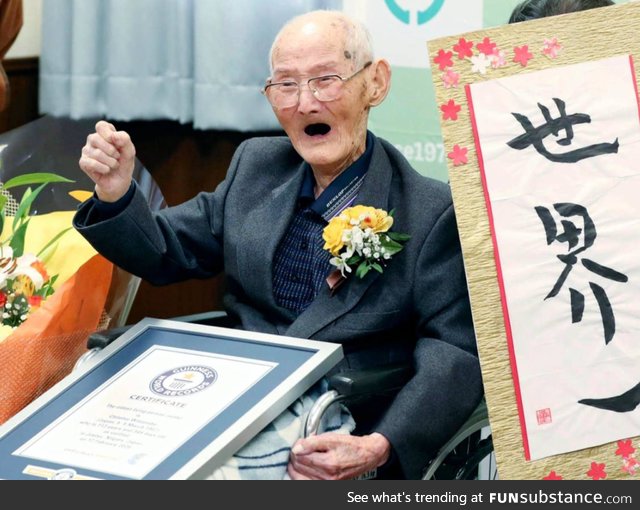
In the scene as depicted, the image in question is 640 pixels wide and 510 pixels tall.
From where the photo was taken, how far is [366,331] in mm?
1968

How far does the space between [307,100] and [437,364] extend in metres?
0.57

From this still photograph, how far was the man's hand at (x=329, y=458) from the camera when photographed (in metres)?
1.72

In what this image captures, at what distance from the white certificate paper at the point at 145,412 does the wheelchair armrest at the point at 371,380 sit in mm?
139

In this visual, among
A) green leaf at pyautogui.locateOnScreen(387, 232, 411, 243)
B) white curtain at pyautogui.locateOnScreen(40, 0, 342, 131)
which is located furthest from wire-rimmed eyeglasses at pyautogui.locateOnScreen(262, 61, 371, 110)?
white curtain at pyautogui.locateOnScreen(40, 0, 342, 131)

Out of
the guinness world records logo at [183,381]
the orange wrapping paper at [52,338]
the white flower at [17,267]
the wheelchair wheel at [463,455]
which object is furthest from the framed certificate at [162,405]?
the wheelchair wheel at [463,455]

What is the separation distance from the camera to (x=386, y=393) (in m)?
1.93

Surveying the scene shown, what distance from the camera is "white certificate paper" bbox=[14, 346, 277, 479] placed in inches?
65.6

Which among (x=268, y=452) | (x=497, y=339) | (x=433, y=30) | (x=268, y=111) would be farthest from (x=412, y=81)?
(x=268, y=452)

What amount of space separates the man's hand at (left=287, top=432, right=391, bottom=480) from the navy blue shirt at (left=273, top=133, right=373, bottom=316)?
1.26 feet

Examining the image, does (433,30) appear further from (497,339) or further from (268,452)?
(268,452)

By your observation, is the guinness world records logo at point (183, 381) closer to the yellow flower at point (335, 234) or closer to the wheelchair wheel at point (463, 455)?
the yellow flower at point (335, 234)

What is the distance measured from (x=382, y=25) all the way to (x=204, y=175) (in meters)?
0.87

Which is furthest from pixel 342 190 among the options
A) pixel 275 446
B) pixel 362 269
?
pixel 275 446

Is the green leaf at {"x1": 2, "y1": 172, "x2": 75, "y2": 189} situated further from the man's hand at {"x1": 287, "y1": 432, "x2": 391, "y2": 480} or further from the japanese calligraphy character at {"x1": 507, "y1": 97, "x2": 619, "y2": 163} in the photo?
the japanese calligraphy character at {"x1": 507, "y1": 97, "x2": 619, "y2": 163}
